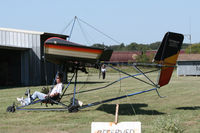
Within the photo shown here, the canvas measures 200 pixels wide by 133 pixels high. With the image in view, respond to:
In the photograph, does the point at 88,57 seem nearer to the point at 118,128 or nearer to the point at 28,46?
the point at 118,128

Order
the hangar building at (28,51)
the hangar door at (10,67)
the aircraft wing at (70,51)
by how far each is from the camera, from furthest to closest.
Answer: the hangar door at (10,67) → the hangar building at (28,51) → the aircraft wing at (70,51)

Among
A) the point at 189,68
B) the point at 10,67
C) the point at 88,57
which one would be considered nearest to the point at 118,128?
the point at 88,57

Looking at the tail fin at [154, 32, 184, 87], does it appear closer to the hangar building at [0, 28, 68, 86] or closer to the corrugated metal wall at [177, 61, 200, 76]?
the hangar building at [0, 28, 68, 86]

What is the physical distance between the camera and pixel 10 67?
94.8 feet

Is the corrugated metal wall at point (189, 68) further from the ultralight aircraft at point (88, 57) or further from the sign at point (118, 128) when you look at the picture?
the sign at point (118, 128)

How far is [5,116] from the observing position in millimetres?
9570

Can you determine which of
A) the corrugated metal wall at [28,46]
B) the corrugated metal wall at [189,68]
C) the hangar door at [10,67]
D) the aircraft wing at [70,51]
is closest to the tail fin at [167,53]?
the aircraft wing at [70,51]

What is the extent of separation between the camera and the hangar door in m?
28.3

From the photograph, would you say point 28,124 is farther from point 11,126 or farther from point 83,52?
point 83,52

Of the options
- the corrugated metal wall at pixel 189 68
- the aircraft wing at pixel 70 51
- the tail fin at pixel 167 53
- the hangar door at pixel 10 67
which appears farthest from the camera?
the corrugated metal wall at pixel 189 68

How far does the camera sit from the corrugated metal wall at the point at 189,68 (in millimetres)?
44250

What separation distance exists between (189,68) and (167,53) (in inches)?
1420

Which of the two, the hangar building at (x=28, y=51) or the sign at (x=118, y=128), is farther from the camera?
the hangar building at (x=28, y=51)

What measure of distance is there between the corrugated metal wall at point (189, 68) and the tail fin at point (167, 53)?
34.1m
